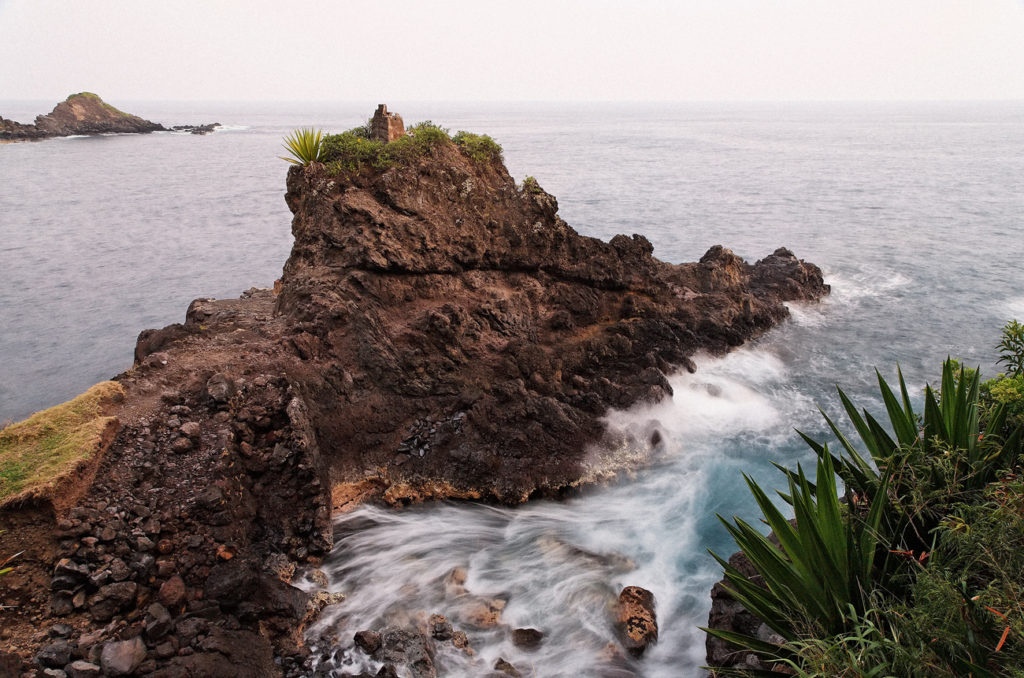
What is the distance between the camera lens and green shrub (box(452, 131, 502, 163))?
43.5 ft

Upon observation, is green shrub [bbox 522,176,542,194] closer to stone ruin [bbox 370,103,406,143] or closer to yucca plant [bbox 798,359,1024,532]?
stone ruin [bbox 370,103,406,143]

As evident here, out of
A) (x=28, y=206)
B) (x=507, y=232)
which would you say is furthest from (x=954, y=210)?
(x=28, y=206)

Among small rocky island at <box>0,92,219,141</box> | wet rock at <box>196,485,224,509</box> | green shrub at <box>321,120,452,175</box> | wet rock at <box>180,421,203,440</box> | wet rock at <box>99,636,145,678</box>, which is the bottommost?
wet rock at <box>99,636,145,678</box>

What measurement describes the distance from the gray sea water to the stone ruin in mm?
7757

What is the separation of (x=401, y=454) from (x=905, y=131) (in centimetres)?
10558

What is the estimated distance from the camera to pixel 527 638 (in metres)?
7.83

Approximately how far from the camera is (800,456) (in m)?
11.9

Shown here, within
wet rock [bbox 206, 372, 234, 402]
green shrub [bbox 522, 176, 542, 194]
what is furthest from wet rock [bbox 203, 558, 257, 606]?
green shrub [bbox 522, 176, 542, 194]

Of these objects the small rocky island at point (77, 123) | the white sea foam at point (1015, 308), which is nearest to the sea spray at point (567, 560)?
the white sea foam at point (1015, 308)

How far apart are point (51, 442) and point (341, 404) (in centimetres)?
401

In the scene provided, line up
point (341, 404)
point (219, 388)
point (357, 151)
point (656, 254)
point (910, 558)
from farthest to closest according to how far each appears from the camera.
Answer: point (656, 254) < point (357, 151) < point (341, 404) < point (219, 388) < point (910, 558)

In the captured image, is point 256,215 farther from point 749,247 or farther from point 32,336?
point 749,247

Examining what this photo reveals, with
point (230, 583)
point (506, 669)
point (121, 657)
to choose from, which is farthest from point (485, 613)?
point (121, 657)

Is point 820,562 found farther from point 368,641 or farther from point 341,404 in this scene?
point 341,404
